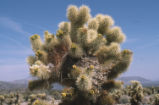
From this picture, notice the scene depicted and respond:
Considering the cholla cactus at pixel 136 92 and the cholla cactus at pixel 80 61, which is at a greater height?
the cholla cactus at pixel 80 61

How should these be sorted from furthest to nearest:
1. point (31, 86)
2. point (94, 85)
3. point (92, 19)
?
point (92, 19), point (31, 86), point (94, 85)

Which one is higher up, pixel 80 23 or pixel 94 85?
pixel 80 23

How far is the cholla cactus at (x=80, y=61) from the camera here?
4.51 m

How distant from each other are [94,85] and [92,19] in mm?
2342

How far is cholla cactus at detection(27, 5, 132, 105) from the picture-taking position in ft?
14.8

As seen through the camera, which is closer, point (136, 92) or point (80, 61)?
point (80, 61)

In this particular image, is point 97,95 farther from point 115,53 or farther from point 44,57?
point 44,57

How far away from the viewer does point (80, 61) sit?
5.05 meters

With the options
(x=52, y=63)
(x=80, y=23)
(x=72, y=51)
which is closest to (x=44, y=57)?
(x=52, y=63)

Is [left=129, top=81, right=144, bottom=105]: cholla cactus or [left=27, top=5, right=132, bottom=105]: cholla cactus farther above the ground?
[left=27, top=5, right=132, bottom=105]: cholla cactus

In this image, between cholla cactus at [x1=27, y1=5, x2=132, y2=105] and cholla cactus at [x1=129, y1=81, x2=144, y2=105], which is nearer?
cholla cactus at [x1=27, y1=5, x2=132, y2=105]

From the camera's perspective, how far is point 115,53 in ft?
15.7

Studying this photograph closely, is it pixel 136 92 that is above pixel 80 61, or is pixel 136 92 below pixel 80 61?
below

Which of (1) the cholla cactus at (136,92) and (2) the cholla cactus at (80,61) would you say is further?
(1) the cholla cactus at (136,92)
